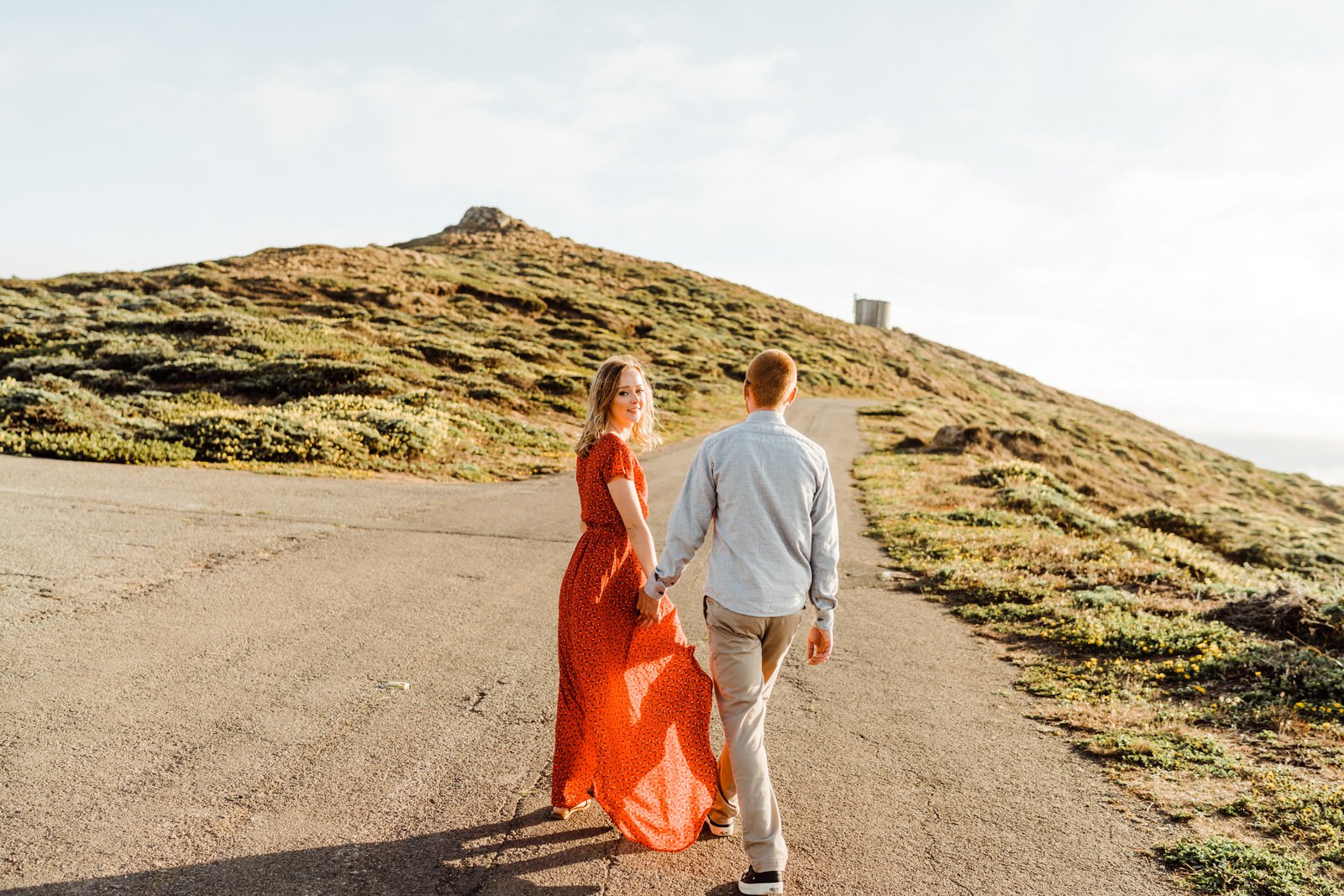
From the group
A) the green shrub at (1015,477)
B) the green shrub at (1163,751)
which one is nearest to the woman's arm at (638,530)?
Result: the green shrub at (1163,751)

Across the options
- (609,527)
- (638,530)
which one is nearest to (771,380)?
(638,530)

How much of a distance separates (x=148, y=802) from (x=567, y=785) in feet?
6.45

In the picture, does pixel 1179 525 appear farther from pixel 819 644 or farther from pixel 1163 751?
pixel 819 644

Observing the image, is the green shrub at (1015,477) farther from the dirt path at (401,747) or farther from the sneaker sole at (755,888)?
the sneaker sole at (755,888)

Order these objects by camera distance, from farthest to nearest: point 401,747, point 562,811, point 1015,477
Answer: point 1015,477, point 401,747, point 562,811

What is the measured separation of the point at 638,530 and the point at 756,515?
584mm

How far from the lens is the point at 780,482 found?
3.34 metres

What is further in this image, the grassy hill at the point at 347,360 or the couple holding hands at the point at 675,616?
the grassy hill at the point at 347,360

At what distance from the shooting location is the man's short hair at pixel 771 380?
337 cm

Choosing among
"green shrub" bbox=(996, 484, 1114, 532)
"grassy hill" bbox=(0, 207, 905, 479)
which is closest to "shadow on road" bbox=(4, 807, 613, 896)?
"green shrub" bbox=(996, 484, 1114, 532)

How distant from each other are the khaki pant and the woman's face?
93cm

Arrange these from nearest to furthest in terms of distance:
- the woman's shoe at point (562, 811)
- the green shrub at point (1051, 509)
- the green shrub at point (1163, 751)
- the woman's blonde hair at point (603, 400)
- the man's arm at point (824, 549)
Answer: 1. the man's arm at point (824, 549)
2. the woman's blonde hair at point (603, 400)
3. the woman's shoe at point (562, 811)
4. the green shrub at point (1163, 751)
5. the green shrub at point (1051, 509)

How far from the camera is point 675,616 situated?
3.65m

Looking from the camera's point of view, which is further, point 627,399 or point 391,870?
point 627,399
